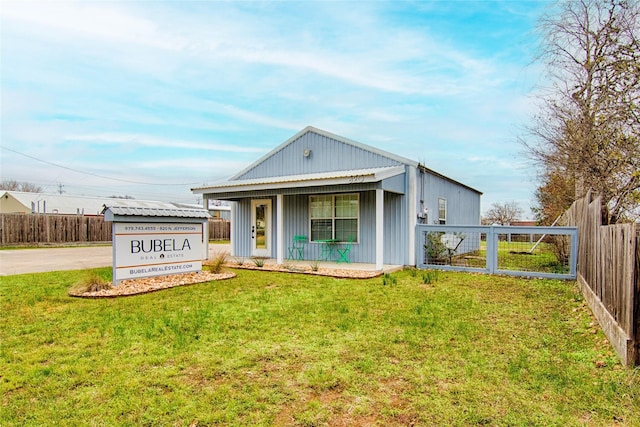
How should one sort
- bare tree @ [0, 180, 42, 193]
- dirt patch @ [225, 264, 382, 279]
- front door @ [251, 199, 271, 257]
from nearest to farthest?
1. dirt patch @ [225, 264, 382, 279]
2. front door @ [251, 199, 271, 257]
3. bare tree @ [0, 180, 42, 193]

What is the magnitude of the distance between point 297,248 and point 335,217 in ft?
5.94

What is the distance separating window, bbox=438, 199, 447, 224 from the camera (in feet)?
43.7

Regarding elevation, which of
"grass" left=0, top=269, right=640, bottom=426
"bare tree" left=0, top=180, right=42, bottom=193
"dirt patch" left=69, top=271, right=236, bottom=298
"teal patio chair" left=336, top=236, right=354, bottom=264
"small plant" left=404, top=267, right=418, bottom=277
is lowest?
"grass" left=0, top=269, right=640, bottom=426

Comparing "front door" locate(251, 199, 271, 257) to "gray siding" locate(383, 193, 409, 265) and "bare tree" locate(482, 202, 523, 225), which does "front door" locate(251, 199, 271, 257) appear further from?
"bare tree" locate(482, 202, 523, 225)

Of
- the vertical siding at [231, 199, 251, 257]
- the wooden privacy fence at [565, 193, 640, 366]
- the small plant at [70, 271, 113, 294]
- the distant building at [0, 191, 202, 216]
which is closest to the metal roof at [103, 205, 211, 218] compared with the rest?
the small plant at [70, 271, 113, 294]

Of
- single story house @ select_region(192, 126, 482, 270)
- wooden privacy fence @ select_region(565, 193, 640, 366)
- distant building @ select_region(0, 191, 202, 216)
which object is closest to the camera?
wooden privacy fence @ select_region(565, 193, 640, 366)

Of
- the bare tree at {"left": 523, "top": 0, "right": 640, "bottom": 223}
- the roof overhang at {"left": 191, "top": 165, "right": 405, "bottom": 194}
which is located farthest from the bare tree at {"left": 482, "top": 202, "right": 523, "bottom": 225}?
the roof overhang at {"left": 191, "top": 165, "right": 405, "bottom": 194}

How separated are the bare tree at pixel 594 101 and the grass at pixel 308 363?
113 inches

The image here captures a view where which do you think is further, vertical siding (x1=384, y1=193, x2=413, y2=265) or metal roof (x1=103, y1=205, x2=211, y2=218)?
vertical siding (x1=384, y1=193, x2=413, y2=265)

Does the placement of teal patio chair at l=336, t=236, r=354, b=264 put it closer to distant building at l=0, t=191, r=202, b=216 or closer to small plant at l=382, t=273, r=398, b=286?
small plant at l=382, t=273, r=398, b=286

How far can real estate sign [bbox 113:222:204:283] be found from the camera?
781 centimetres

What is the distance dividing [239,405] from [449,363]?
81.4 inches

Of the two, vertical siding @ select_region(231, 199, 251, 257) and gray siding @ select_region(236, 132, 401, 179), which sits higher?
gray siding @ select_region(236, 132, 401, 179)

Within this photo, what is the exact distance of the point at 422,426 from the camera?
260cm
